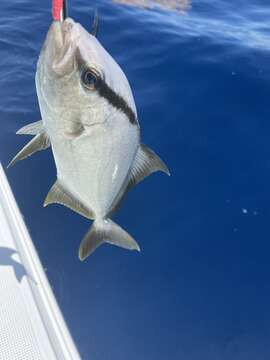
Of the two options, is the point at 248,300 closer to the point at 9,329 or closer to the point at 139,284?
the point at 139,284

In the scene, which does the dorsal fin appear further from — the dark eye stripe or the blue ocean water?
the blue ocean water

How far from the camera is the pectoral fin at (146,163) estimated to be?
1990 millimetres

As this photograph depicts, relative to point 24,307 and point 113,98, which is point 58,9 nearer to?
point 113,98

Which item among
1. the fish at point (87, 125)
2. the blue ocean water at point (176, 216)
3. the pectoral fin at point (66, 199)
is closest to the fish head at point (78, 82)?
the fish at point (87, 125)

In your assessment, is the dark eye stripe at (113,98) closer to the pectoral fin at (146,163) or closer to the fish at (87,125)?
the fish at (87,125)

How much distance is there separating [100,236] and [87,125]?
2.53 feet

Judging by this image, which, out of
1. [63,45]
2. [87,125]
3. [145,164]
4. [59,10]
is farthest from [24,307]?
[59,10]

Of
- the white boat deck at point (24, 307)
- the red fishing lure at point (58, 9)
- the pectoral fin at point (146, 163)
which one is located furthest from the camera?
the white boat deck at point (24, 307)

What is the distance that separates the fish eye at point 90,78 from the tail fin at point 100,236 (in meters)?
0.85

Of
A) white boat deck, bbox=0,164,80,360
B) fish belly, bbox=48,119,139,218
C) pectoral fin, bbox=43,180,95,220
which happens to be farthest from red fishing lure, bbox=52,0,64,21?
white boat deck, bbox=0,164,80,360

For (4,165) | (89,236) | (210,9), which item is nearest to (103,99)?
(89,236)

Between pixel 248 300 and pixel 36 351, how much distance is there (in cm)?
228

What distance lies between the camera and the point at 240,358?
431 centimetres

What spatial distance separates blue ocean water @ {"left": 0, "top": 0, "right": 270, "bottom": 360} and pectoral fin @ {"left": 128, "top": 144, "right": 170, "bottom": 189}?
2795 mm
